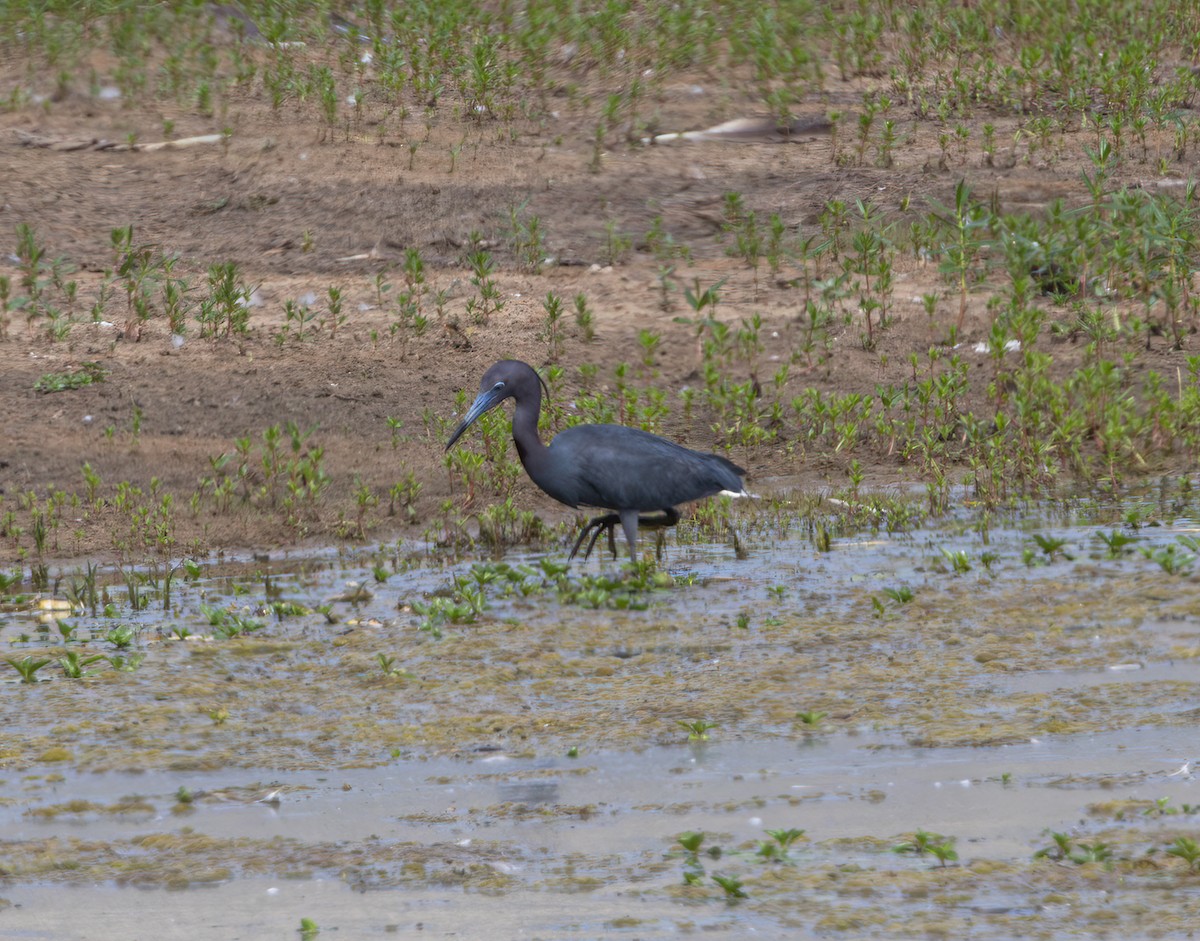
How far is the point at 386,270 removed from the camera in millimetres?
12781

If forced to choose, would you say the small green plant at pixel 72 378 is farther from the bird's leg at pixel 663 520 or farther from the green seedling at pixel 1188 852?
the green seedling at pixel 1188 852

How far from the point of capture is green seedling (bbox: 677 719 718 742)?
5747mm

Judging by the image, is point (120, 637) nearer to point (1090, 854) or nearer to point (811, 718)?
point (811, 718)

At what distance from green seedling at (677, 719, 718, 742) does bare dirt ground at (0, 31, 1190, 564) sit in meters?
3.93

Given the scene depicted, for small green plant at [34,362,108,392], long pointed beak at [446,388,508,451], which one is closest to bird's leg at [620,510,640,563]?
long pointed beak at [446,388,508,451]

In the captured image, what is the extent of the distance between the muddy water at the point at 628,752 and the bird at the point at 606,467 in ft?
1.50

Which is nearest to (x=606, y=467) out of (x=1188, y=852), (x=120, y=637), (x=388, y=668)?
(x=388, y=668)

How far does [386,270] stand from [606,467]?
4783 millimetres

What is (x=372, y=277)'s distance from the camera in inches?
502

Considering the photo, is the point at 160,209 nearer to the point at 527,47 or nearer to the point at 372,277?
the point at 372,277

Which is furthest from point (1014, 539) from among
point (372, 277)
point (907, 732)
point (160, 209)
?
point (160, 209)

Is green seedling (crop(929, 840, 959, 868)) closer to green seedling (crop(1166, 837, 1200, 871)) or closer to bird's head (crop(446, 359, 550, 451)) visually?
green seedling (crop(1166, 837, 1200, 871))

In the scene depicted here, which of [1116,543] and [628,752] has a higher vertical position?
[1116,543]

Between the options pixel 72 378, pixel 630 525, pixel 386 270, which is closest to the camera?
pixel 630 525
